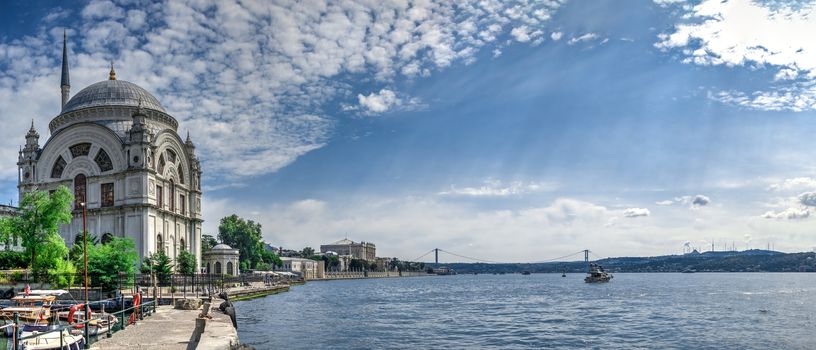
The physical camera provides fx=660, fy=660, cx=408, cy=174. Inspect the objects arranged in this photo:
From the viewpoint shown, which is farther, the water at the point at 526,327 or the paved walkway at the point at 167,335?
the water at the point at 526,327

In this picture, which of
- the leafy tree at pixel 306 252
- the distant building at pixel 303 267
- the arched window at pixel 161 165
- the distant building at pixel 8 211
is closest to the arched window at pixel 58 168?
the distant building at pixel 8 211

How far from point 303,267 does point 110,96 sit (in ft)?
300

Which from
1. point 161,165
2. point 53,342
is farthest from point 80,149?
point 53,342

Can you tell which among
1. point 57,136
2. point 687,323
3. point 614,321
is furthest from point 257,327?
point 57,136

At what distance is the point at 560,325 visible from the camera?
108 ft

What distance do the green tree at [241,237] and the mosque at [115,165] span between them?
40965 mm

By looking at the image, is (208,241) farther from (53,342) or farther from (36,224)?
(53,342)

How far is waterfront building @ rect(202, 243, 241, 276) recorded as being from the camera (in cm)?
6988

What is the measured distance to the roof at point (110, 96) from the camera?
184 feet

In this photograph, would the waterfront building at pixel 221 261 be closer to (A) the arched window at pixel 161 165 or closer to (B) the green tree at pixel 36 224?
(A) the arched window at pixel 161 165

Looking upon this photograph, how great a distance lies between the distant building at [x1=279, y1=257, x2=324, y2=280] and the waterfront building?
218 ft

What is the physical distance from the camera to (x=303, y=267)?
5669 inches

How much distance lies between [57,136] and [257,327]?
112ft

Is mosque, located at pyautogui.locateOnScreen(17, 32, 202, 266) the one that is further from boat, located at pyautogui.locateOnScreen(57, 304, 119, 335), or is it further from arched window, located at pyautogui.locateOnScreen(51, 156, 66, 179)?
boat, located at pyautogui.locateOnScreen(57, 304, 119, 335)
